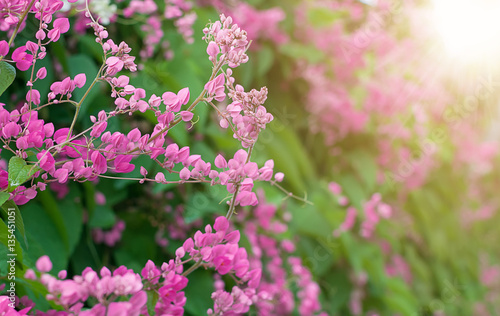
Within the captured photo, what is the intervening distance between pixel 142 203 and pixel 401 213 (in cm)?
134

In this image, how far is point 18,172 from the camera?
0.32 meters

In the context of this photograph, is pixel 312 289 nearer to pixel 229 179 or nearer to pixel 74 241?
pixel 74 241

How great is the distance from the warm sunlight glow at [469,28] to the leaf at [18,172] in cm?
213

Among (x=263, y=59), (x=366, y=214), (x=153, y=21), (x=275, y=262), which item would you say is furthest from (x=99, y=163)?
(x=366, y=214)

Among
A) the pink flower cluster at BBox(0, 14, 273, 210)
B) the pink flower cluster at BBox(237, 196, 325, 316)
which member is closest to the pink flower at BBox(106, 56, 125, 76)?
the pink flower cluster at BBox(0, 14, 273, 210)

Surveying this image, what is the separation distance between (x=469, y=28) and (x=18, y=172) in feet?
7.39

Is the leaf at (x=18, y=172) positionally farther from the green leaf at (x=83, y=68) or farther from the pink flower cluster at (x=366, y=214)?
the pink flower cluster at (x=366, y=214)

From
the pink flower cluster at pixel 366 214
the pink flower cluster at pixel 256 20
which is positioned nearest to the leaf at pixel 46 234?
the pink flower cluster at pixel 256 20

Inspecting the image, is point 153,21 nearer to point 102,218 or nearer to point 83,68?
point 83,68

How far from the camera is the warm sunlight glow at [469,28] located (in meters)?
2.13

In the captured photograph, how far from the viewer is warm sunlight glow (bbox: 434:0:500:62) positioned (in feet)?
7.00

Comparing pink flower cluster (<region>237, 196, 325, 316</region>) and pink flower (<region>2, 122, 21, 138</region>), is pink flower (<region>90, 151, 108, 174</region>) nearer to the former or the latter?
pink flower (<region>2, 122, 21, 138</region>)

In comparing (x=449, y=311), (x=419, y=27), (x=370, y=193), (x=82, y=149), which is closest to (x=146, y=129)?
(x=82, y=149)

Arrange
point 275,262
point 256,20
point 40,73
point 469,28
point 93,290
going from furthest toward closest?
point 469,28 → point 256,20 → point 275,262 → point 40,73 → point 93,290
